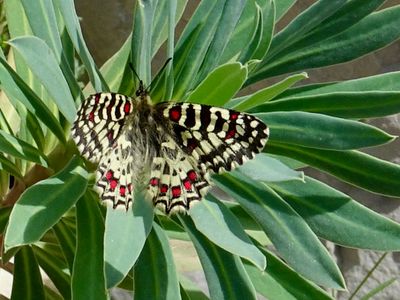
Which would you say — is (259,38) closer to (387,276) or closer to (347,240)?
(347,240)

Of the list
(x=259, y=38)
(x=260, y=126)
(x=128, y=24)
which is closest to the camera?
(x=260, y=126)

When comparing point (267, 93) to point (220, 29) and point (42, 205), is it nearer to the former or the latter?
point (220, 29)

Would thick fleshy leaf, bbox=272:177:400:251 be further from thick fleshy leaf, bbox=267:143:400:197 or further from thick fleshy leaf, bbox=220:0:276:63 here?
thick fleshy leaf, bbox=220:0:276:63

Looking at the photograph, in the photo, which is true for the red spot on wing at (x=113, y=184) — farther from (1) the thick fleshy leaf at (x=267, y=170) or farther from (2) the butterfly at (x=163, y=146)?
(1) the thick fleshy leaf at (x=267, y=170)

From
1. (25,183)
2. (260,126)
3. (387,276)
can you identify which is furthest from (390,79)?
(387,276)

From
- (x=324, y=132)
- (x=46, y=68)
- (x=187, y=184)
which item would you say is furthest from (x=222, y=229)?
(x=46, y=68)

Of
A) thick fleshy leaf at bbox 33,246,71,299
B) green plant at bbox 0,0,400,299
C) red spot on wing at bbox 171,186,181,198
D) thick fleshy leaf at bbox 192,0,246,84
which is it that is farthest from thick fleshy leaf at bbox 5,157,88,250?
thick fleshy leaf at bbox 33,246,71,299
